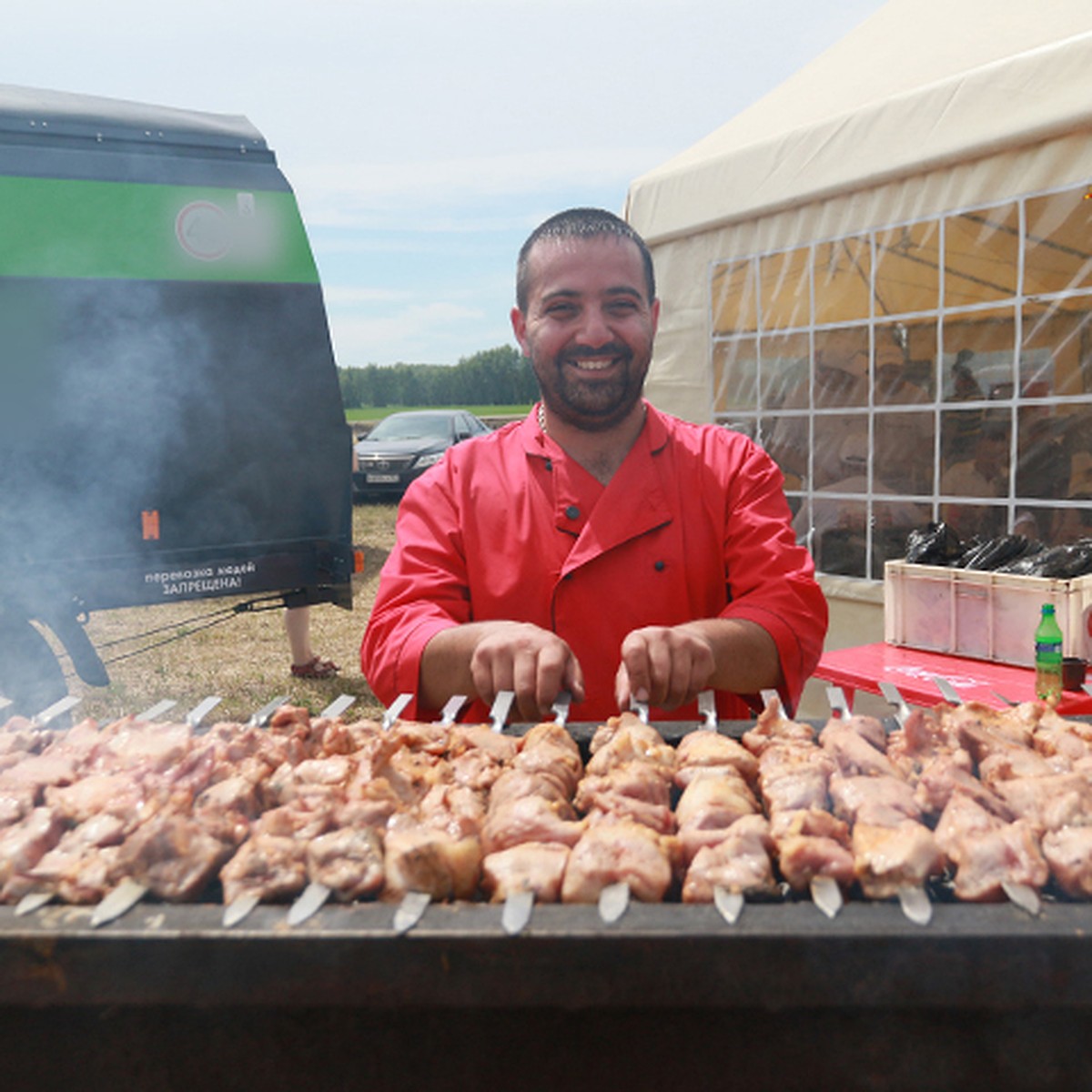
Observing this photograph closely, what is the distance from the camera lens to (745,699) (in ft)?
7.88

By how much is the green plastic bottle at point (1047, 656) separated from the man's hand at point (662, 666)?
186 cm

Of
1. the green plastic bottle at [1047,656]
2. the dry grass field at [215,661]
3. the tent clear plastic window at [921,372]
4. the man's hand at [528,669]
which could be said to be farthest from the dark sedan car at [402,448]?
the man's hand at [528,669]

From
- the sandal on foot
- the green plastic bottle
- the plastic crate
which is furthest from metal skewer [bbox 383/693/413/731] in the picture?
the sandal on foot

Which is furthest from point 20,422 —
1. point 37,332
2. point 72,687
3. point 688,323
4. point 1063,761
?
point 1063,761

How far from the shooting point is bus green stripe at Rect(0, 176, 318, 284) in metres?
4.87

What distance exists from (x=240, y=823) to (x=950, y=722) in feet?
3.98

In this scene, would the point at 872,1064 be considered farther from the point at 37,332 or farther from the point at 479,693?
the point at 37,332

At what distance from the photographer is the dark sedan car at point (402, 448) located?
52.9ft

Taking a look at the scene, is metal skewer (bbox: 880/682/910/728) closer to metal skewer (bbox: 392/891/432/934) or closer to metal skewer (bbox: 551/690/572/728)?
metal skewer (bbox: 551/690/572/728)

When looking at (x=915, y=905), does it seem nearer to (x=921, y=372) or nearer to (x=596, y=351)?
(x=596, y=351)

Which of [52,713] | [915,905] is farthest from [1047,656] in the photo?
[52,713]

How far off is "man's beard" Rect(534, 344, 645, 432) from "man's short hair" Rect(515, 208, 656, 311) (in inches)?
8.6

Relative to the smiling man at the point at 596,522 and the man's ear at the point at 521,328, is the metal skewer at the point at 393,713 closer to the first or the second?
the smiling man at the point at 596,522

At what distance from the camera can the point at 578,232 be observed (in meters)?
2.41
